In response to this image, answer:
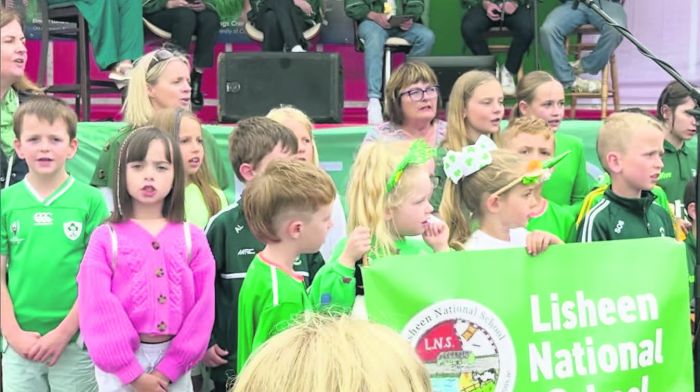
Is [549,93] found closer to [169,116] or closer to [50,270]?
[169,116]

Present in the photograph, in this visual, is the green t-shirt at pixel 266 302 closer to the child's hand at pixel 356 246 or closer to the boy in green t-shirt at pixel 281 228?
the boy in green t-shirt at pixel 281 228

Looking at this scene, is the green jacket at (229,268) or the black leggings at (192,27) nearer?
the green jacket at (229,268)

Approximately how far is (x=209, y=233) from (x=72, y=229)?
1.63ft

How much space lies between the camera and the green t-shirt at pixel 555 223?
12.5 feet

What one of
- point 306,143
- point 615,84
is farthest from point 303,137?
point 615,84

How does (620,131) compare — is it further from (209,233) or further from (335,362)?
(335,362)

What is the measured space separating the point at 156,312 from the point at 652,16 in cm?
771

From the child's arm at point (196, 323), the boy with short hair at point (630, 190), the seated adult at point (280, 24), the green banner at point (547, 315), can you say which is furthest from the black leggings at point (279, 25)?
the green banner at point (547, 315)

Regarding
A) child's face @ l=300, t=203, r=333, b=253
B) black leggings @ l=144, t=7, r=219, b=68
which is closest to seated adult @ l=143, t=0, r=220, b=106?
black leggings @ l=144, t=7, r=219, b=68

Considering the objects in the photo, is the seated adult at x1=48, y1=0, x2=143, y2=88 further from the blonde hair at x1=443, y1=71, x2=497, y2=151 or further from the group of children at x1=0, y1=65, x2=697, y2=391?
the group of children at x1=0, y1=65, x2=697, y2=391

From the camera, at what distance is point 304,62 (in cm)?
700

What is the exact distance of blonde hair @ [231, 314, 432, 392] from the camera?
1.05 meters

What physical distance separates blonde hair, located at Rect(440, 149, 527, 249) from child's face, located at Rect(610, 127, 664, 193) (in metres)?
0.48

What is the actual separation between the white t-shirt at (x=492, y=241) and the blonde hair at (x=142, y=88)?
1.51 m
